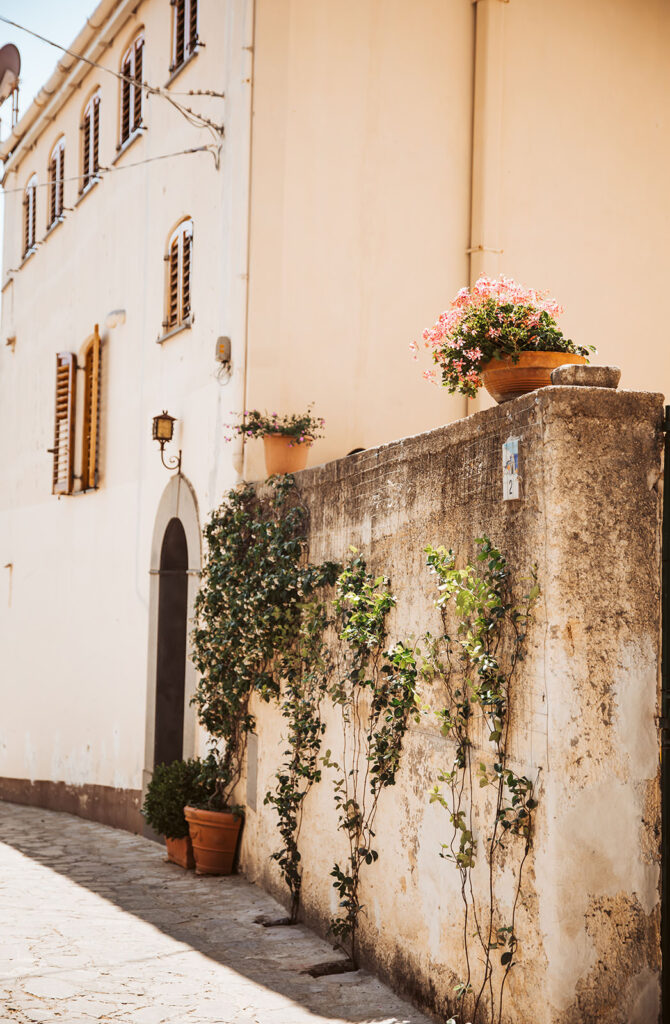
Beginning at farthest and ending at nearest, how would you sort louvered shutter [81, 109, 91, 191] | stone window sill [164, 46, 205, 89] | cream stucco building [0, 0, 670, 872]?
louvered shutter [81, 109, 91, 191], stone window sill [164, 46, 205, 89], cream stucco building [0, 0, 670, 872]

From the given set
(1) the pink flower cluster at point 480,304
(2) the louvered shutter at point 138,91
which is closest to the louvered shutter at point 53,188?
(2) the louvered shutter at point 138,91

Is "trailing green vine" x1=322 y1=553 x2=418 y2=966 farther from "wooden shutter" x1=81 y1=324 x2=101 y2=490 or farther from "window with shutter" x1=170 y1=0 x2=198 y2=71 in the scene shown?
"wooden shutter" x1=81 y1=324 x2=101 y2=490

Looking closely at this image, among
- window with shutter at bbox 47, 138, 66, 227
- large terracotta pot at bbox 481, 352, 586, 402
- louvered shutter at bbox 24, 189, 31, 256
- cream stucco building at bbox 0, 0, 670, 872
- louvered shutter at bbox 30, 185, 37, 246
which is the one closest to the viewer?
large terracotta pot at bbox 481, 352, 586, 402

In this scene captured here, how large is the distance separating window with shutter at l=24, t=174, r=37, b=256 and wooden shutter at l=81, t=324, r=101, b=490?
3644 millimetres

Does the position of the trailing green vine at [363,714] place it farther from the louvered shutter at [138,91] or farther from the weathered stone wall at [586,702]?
the louvered shutter at [138,91]

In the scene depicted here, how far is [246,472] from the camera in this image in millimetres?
8430

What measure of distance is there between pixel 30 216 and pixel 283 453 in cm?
899

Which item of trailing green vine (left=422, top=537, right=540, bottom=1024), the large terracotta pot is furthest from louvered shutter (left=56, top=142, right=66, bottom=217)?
trailing green vine (left=422, top=537, right=540, bottom=1024)

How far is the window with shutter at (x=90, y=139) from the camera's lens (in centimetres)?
1252

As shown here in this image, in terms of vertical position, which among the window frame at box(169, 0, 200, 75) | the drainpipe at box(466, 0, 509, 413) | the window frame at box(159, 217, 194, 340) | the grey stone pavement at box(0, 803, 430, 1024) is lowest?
the grey stone pavement at box(0, 803, 430, 1024)

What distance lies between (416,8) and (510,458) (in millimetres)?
6342

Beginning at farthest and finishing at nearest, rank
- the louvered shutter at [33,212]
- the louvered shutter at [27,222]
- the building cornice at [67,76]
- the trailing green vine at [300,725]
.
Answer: the louvered shutter at [27,222]
the louvered shutter at [33,212]
the building cornice at [67,76]
the trailing green vine at [300,725]

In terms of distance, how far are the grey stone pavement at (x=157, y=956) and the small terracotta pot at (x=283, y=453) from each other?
2935 millimetres

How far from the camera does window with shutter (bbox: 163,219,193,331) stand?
9.89 meters
